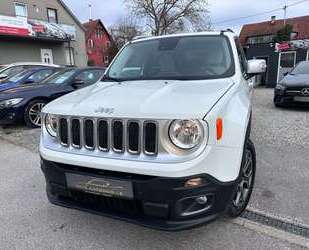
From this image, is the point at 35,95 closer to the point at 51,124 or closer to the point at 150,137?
the point at 51,124

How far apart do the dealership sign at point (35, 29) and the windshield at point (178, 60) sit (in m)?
21.4

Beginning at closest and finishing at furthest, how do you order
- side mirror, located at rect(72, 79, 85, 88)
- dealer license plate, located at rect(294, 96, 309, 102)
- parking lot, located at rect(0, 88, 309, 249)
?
parking lot, located at rect(0, 88, 309, 249), side mirror, located at rect(72, 79, 85, 88), dealer license plate, located at rect(294, 96, 309, 102)

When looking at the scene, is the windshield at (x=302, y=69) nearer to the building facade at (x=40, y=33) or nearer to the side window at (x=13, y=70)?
the side window at (x=13, y=70)

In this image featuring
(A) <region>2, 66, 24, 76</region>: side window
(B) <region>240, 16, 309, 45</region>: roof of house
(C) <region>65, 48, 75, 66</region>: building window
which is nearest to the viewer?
(A) <region>2, 66, 24, 76</region>: side window

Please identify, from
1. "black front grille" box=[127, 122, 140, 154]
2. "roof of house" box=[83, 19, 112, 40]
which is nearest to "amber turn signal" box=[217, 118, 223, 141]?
"black front grille" box=[127, 122, 140, 154]

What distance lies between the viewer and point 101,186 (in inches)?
97.1

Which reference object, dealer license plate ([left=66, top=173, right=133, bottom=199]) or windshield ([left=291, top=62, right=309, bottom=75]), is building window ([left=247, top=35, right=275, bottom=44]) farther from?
dealer license plate ([left=66, top=173, right=133, bottom=199])

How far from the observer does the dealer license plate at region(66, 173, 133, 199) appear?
236 cm

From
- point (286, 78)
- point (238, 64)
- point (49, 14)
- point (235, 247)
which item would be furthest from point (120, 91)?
point (49, 14)

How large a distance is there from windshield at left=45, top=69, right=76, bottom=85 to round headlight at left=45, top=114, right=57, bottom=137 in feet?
17.2

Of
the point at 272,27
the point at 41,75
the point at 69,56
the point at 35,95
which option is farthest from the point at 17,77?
the point at 272,27

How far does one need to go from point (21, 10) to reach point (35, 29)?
2346mm

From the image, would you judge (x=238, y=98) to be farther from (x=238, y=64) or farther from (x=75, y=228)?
(x=75, y=228)

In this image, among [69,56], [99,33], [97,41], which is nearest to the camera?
[69,56]
